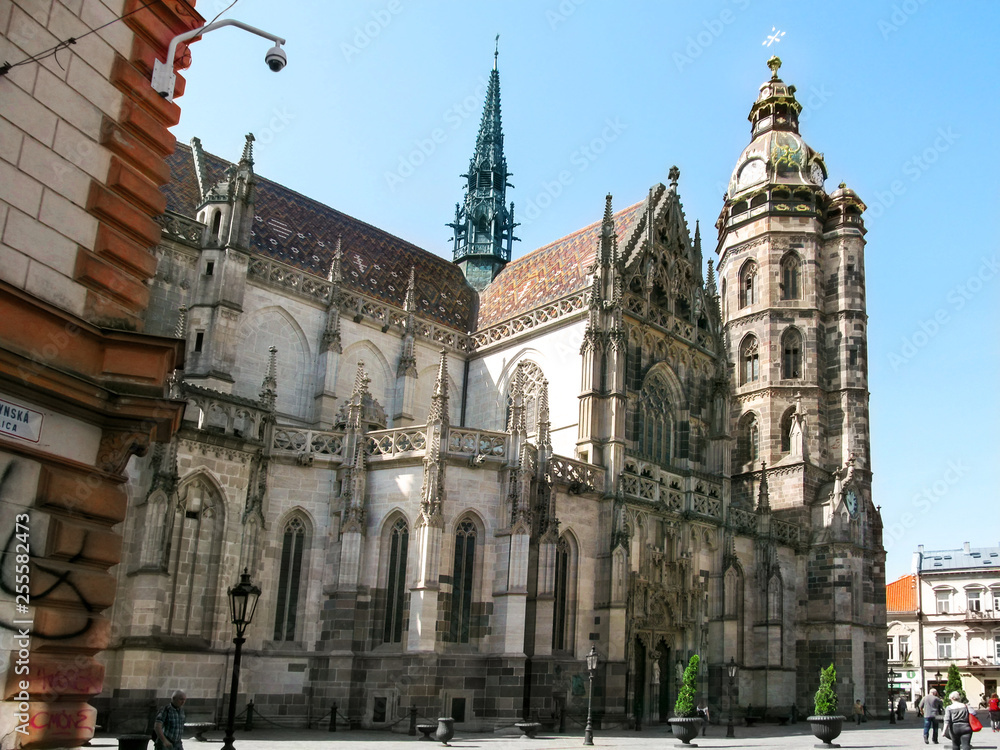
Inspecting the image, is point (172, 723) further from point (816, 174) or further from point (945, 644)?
point (945, 644)

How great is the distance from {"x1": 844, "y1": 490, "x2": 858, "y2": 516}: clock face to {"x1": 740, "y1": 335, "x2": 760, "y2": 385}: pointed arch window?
7041 millimetres

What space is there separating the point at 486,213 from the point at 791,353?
1591 cm

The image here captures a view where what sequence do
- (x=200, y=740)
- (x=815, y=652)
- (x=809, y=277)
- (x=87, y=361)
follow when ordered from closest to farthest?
1. (x=87, y=361)
2. (x=200, y=740)
3. (x=815, y=652)
4. (x=809, y=277)

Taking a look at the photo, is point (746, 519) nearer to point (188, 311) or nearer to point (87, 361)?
point (188, 311)

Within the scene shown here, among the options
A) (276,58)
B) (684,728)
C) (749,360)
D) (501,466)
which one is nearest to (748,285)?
(749,360)

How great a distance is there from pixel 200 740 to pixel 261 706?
188 inches

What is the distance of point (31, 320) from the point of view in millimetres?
9648

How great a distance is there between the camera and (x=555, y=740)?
24562 millimetres

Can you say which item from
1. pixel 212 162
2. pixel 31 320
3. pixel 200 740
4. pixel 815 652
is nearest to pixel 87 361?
pixel 31 320

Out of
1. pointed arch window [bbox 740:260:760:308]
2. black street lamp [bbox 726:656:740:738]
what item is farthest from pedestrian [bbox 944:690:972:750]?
pointed arch window [bbox 740:260:760:308]

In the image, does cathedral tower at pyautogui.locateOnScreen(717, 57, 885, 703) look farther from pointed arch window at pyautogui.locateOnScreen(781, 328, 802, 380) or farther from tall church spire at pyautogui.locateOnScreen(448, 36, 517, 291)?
tall church spire at pyautogui.locateOnScreen(448, 36, 517, 291)

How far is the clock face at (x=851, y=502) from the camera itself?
137ft

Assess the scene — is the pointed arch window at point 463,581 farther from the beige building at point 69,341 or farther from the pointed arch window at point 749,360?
the pointed arch window at point 749,360

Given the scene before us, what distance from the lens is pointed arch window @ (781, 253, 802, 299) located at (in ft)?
154
